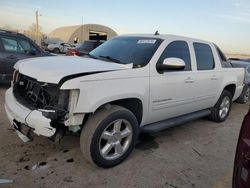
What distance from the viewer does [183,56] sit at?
5.21m

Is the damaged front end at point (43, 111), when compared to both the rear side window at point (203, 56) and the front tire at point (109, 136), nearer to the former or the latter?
the front tire at point (109, 136)

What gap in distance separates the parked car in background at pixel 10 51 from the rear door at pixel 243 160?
7702 millimetres

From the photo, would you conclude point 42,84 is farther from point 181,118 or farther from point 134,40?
point 181,118

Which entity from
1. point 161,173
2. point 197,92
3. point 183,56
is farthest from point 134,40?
point 161,173

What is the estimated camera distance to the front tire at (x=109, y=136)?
371 centimetres

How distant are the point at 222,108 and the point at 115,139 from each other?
12.3ft

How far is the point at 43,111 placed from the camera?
351 cm

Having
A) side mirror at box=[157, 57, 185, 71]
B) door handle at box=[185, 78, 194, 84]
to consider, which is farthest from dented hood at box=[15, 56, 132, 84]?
door handle at box=[185, 78, 194, 84]

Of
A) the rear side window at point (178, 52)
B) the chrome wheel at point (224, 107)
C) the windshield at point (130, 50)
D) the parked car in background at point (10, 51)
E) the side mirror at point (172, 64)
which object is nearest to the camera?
the side mirror at point (172, 64)

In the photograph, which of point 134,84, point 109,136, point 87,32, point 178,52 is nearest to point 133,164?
point 109,136

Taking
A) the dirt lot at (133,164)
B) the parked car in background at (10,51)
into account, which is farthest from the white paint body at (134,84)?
the parked car in background at (10,51)

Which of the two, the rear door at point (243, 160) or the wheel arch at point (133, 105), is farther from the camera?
the wheel arch at point (133, 105)

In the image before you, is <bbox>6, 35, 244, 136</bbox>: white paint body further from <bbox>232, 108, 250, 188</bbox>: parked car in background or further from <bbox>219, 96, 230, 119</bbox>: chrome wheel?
<bbox>232, 108, 250, 188</bbox>: parked car in background

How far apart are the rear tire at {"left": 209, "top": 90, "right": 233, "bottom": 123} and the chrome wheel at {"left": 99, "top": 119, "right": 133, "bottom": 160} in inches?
124
